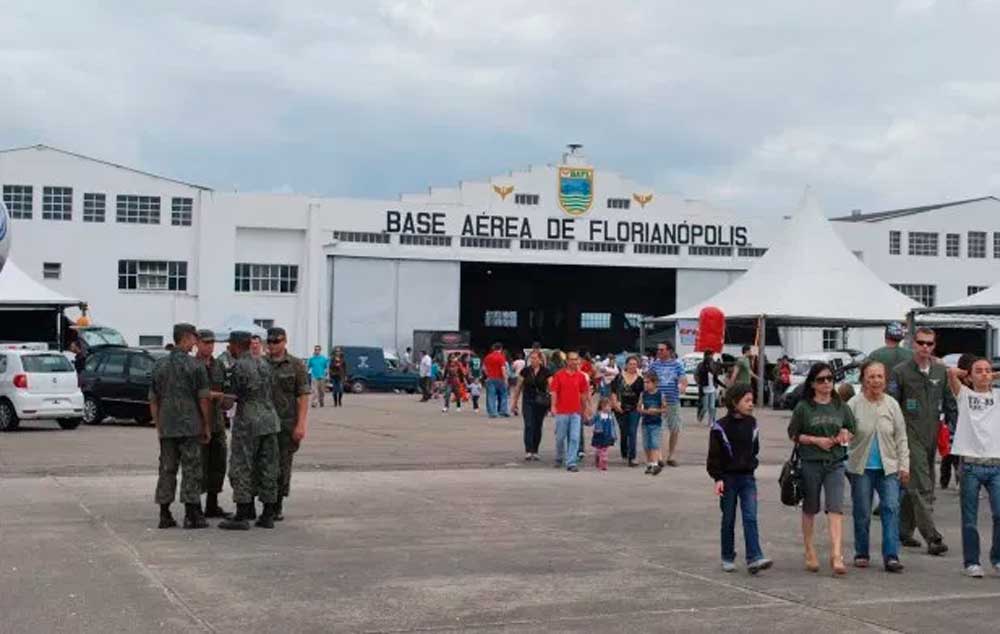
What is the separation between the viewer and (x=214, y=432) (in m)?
12.0

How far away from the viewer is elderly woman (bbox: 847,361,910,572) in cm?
997

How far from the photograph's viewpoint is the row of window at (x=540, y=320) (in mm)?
71438

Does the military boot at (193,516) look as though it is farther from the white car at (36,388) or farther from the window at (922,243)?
the window at (922,243)

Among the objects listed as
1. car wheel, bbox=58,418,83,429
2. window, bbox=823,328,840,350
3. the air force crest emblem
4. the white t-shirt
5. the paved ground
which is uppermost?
the air force crest emblem

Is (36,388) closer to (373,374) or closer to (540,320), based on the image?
(373,374)

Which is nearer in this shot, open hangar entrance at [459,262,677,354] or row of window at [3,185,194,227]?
row of window at [3,185,194,227]

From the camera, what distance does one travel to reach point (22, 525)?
11.4m

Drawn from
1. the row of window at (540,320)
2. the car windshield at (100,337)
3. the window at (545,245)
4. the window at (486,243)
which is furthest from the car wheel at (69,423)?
the row of window at (540,320)

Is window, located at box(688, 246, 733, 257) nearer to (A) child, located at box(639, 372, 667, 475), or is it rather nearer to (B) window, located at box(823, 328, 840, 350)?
(B) window, located at box(823, 328, 840, 350)

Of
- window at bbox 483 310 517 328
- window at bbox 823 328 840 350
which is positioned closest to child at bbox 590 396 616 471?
window at bbox 823 328 840 350

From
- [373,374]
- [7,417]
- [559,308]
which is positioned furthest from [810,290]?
[559,308]

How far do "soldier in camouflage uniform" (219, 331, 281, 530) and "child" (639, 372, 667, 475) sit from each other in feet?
23.6

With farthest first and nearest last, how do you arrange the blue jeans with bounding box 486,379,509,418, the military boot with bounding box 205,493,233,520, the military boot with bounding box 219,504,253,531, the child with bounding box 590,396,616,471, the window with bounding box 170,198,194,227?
the window with bounding box 170,198,194,227, the blue jeans with bounding box 486,379,509,418, the child with bounding box 590,396,616,471, the military boot with bounding box 205,493,233,520, the military boot with bounding box 219,504,253,531


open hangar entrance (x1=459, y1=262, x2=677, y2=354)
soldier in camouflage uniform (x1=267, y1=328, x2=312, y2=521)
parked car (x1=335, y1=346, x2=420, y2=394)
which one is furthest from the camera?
open hangar entrance (x1=459, y1=262, x2=677, y2=354)
